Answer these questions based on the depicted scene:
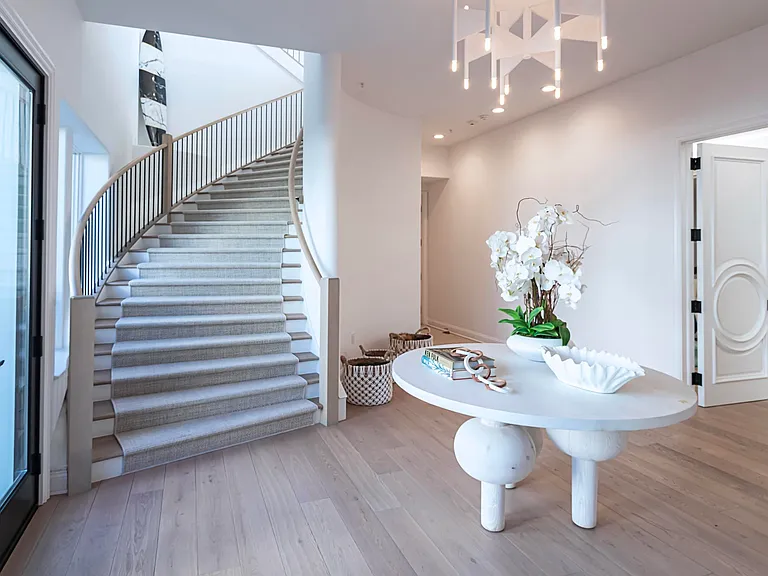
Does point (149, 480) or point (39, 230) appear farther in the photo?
point (149, 480)

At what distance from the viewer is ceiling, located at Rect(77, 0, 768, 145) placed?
2990mm

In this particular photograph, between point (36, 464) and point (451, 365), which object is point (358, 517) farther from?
point (36, 464)

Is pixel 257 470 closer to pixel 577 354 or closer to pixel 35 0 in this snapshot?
pixel 577 354

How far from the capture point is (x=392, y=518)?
2186 millimetres

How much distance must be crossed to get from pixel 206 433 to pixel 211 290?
5.05ft

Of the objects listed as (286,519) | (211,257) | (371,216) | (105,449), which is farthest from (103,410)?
(371,216)

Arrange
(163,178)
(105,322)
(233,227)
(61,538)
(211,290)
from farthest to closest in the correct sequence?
1. (163,178)
2. (233,227)
3. (211,290)
4. (105,322)
5. (61,538)

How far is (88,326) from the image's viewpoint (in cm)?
242

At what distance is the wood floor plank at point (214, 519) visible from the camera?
188cm

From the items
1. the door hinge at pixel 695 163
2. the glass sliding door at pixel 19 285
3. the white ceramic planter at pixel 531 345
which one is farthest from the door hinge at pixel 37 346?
the door hinge at pixel 695 163

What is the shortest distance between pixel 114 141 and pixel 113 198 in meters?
0.70

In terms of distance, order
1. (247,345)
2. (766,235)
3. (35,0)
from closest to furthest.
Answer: (35,0), (247,345), (766,235)

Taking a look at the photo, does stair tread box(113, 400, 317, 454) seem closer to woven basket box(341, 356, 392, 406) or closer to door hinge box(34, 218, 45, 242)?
woven basket box(341, 356, 392, 406)

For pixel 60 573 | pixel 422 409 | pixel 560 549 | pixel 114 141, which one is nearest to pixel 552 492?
pixel 560 549
